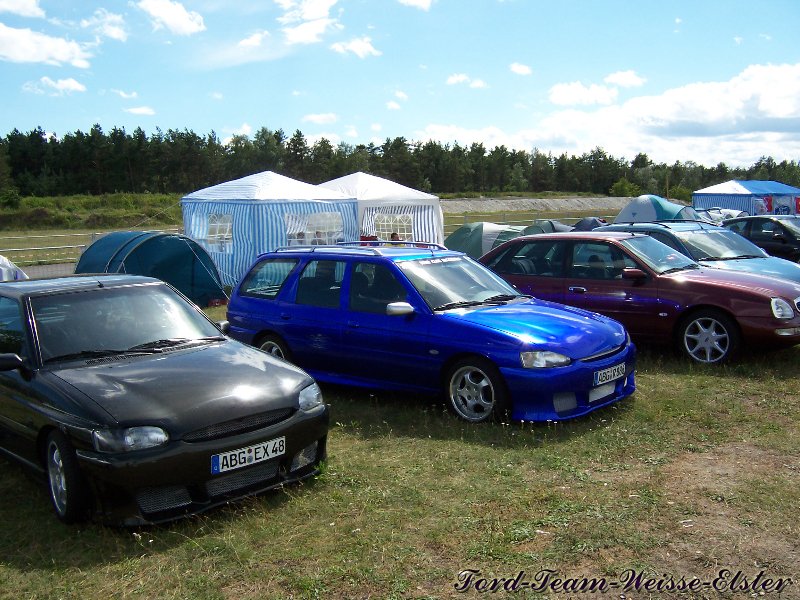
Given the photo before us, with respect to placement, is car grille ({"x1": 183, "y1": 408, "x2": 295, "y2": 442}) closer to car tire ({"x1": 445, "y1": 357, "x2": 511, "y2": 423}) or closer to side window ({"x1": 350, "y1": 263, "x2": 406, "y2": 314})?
car tire ({"x1": 445, "y1": 357, "x2": 511, "y2": 423})

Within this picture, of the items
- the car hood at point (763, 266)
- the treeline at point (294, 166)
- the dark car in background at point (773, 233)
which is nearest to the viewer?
the car hood at point (763, 266)

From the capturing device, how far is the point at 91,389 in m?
4.36

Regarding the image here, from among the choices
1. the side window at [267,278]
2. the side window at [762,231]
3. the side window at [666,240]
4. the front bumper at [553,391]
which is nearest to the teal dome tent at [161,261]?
the side window at [267,278]

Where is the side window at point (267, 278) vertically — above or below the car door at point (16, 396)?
above

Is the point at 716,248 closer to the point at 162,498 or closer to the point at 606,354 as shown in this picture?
the point at 606,354

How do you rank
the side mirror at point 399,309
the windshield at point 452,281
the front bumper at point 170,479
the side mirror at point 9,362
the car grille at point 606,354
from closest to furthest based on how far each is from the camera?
1. the front bumper at point 170,479
2. the side mirror at point 9,362
3. the car grille at point 606,354
4. the side mirror at point 399,309
5. the windshield at point 452,281

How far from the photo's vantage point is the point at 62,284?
215 inches

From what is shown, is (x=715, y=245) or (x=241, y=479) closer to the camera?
(x=241, y=479)

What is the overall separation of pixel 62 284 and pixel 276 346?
104 inches

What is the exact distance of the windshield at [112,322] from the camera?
4.94m

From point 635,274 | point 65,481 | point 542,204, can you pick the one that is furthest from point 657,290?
point 542,204

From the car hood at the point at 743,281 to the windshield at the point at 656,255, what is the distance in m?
0.18

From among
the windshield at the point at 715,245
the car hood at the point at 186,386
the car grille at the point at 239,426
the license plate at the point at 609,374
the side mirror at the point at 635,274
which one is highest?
the windshield at the point at 715,245

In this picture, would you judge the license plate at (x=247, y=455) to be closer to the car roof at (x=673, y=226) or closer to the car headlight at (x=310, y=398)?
the car headlight at (x=310, y=398)
